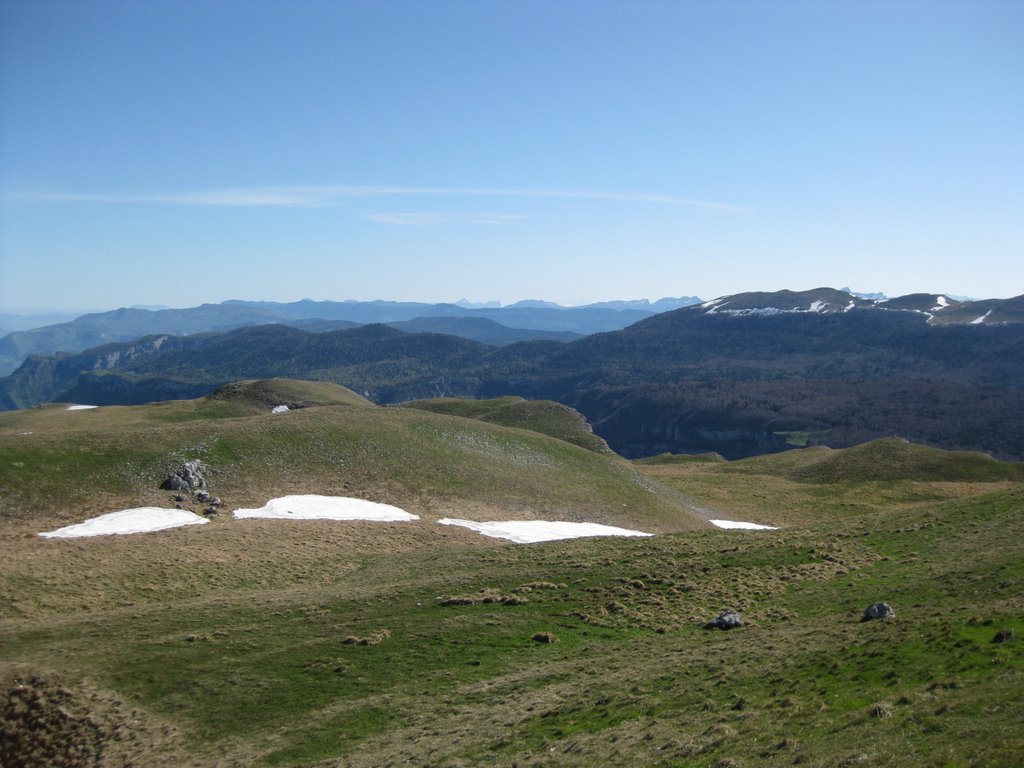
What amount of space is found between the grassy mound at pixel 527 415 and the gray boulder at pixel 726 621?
234ft

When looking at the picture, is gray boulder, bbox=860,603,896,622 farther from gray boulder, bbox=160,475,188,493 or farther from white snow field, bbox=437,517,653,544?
gray boulder, bbox=160,475,188,493

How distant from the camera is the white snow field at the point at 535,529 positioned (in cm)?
5103

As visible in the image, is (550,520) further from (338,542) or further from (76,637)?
(76,637)

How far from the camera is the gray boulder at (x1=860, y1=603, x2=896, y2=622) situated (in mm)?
24984

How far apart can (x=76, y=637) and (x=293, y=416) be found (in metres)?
43.5

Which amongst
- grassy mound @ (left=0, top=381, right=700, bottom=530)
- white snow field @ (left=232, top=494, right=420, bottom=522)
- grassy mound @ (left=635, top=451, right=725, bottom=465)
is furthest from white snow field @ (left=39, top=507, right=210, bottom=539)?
grassy mound @ (left=635, top=451, right=725, bottom=465)

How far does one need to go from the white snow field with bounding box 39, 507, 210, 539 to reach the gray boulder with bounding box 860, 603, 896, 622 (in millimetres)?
39261

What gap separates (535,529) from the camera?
53625mm

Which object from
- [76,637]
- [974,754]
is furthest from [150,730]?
[974,754]

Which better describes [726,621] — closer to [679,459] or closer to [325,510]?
[325,510]

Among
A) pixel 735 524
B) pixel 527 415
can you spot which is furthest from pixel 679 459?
pixel 735 524

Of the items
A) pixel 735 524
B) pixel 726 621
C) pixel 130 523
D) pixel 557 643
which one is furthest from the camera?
pixel 735 524

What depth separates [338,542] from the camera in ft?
149

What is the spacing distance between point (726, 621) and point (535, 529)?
26631 millimetres
